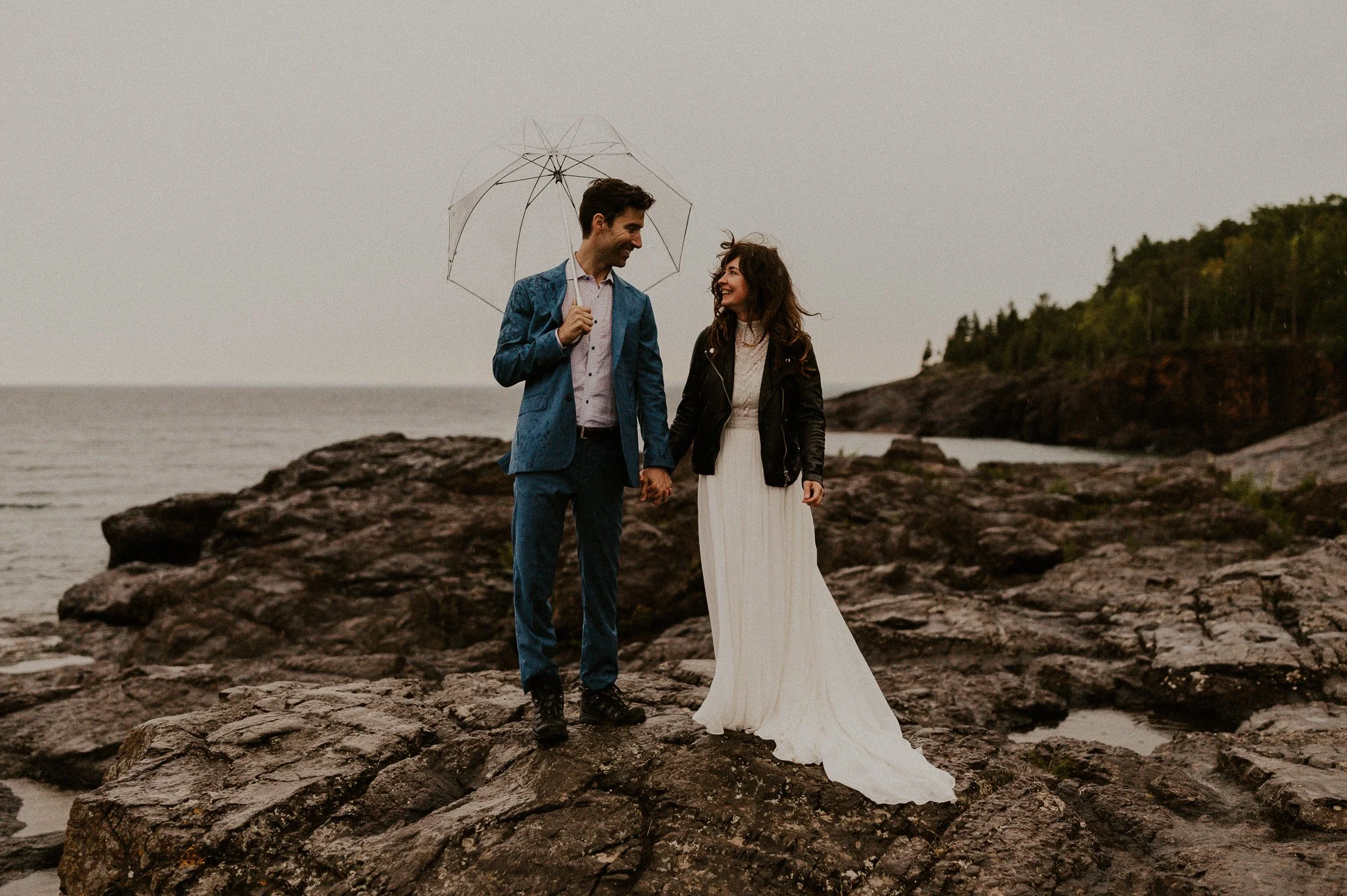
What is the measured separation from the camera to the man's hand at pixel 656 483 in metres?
4.67

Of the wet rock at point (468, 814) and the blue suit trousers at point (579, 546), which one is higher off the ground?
the blue suit trousers at point (579, 546)

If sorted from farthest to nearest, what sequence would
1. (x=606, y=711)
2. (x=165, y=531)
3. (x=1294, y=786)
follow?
(x=165, y=531)
(x=606, y=711)
(x=1294, y=786)

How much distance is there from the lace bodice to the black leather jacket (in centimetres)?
3

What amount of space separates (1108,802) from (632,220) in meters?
3.86

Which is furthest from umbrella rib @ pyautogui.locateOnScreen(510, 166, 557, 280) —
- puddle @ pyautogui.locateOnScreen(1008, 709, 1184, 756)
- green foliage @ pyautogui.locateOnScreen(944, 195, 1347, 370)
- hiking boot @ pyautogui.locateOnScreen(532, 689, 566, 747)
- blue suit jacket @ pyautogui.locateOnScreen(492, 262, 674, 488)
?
green foliage @ pyautogui.locateOnScreen(944, 195, 1347, 370)

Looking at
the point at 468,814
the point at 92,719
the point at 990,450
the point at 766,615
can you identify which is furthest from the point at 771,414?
the point at 990,450

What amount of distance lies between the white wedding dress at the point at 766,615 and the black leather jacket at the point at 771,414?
0.06 m

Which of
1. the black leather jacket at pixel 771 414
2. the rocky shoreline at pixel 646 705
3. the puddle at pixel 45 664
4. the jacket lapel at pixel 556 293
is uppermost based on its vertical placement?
the jacket lapel at pixel 556 293

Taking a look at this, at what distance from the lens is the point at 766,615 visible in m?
4.76

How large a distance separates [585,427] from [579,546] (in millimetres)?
641

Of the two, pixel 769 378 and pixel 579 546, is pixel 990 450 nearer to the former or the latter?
pixel 769 378

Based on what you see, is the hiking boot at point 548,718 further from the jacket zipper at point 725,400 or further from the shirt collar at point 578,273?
the shirt collar at point 578,273

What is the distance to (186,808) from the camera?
4.18 m

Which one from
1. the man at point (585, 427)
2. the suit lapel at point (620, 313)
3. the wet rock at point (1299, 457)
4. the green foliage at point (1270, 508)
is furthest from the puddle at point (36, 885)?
the wet rock at point (1299, 457)
